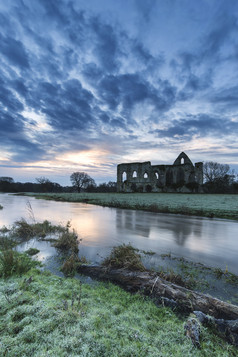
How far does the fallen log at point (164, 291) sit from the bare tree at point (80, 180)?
77184 millimetres

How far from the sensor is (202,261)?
6098mm

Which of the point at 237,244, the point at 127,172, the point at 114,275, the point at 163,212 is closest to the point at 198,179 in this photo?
the point at 127,172

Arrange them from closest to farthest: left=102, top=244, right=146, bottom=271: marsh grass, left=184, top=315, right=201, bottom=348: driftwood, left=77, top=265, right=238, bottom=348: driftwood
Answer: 1. left=184, top=315, right=201, bottom=348: driftwood
2. left=77, top=265, right=238, bottom=348: driftwood
3. left=102, top=244, right=146, bottom=271: marsh grass

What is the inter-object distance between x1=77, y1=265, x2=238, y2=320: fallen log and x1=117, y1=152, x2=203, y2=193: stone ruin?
171 feet

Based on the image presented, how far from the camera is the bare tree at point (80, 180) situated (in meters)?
80.1

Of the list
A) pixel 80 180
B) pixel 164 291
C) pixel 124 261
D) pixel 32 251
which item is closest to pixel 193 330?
pixel 164 291

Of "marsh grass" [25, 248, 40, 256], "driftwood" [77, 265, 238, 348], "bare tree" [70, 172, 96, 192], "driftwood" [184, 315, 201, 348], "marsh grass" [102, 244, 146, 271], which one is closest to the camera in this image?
"driftwood" [184, 315, 201, 348]

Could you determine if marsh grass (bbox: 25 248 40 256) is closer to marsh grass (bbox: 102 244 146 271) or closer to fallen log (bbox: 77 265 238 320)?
fallen log (bbox: 77 265 238 320)

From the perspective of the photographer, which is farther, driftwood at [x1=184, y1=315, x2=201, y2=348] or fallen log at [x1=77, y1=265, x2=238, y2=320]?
fallen log at [x1=77, y1=265, x2=238, y2=320]

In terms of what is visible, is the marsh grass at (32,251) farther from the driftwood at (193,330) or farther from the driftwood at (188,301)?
the driftwood at (193,330)

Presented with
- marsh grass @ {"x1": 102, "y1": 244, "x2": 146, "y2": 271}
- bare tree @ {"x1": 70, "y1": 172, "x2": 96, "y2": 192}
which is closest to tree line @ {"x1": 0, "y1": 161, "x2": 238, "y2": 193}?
bare tree @ {"x1": 70, "y1": 172, "x2": 96, "y2": 192}

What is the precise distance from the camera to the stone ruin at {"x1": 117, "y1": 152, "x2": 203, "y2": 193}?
54156 mm

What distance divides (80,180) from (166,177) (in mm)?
40074

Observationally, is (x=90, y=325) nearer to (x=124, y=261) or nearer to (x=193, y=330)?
(x=193, y=330)
